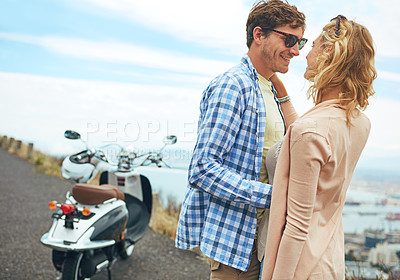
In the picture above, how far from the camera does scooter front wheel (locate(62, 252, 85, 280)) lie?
3389 mm

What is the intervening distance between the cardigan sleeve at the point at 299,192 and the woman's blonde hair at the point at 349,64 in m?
0.21

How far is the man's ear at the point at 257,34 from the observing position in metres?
2.02

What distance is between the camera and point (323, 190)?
1427 millimetres

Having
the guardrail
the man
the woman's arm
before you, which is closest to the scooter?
the man

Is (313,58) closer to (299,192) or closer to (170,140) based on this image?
(299,192)

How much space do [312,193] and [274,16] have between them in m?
1.00

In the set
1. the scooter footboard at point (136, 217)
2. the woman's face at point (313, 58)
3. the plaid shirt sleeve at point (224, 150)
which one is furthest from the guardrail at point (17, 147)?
the woman's face at point (313, 58)

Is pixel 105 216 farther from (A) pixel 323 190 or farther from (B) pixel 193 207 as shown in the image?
(A) pixel 323 190

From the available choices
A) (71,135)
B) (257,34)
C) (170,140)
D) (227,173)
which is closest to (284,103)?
(257,34)

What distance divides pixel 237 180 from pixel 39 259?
13.9 feet

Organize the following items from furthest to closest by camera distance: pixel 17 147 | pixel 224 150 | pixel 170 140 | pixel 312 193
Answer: pixel 17 147 → pixel 170 140 → pixel 224 150 → pixel 312 193

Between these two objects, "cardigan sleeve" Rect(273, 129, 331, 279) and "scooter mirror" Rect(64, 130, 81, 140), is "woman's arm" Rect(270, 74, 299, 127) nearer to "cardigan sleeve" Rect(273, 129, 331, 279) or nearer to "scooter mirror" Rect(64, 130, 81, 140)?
"cardigan sleeve" Rect(273, 129, 331, 279)

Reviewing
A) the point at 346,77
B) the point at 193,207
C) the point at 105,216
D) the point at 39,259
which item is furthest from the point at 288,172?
the point at 39,259

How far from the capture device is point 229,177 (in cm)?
168
